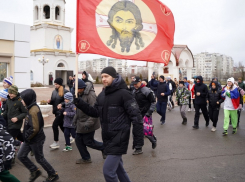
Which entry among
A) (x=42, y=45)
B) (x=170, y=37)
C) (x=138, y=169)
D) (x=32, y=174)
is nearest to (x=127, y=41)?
(x=170, y=37)

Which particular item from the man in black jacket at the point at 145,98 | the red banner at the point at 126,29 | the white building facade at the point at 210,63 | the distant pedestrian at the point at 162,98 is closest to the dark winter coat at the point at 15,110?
the red banner at the point at 126,29

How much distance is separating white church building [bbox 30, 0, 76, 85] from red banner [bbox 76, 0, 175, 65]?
152 feet

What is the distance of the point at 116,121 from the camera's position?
12.0 feet

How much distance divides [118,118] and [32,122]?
1.75m

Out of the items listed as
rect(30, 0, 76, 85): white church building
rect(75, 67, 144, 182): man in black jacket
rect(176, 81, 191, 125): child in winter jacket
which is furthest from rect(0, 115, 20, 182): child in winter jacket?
rect(30, 0, 76, 85): white church building

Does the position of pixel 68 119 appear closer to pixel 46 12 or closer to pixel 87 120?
pixel 87 120

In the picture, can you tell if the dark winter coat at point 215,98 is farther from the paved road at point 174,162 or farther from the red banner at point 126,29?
the red banner at point 126,29

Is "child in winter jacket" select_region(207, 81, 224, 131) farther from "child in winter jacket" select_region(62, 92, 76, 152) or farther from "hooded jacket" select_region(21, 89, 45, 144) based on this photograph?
"hooded jacket" select_region(21, 89, 45, 144)

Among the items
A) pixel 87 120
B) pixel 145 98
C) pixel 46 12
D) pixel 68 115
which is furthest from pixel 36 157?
pixel 46 12

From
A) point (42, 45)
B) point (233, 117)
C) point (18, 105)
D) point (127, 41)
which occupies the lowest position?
point (233, 117)

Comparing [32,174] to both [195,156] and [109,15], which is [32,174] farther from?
[195,156]

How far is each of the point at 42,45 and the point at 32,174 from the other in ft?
165

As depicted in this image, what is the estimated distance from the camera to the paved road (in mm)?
4953

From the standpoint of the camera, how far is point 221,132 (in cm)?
908
